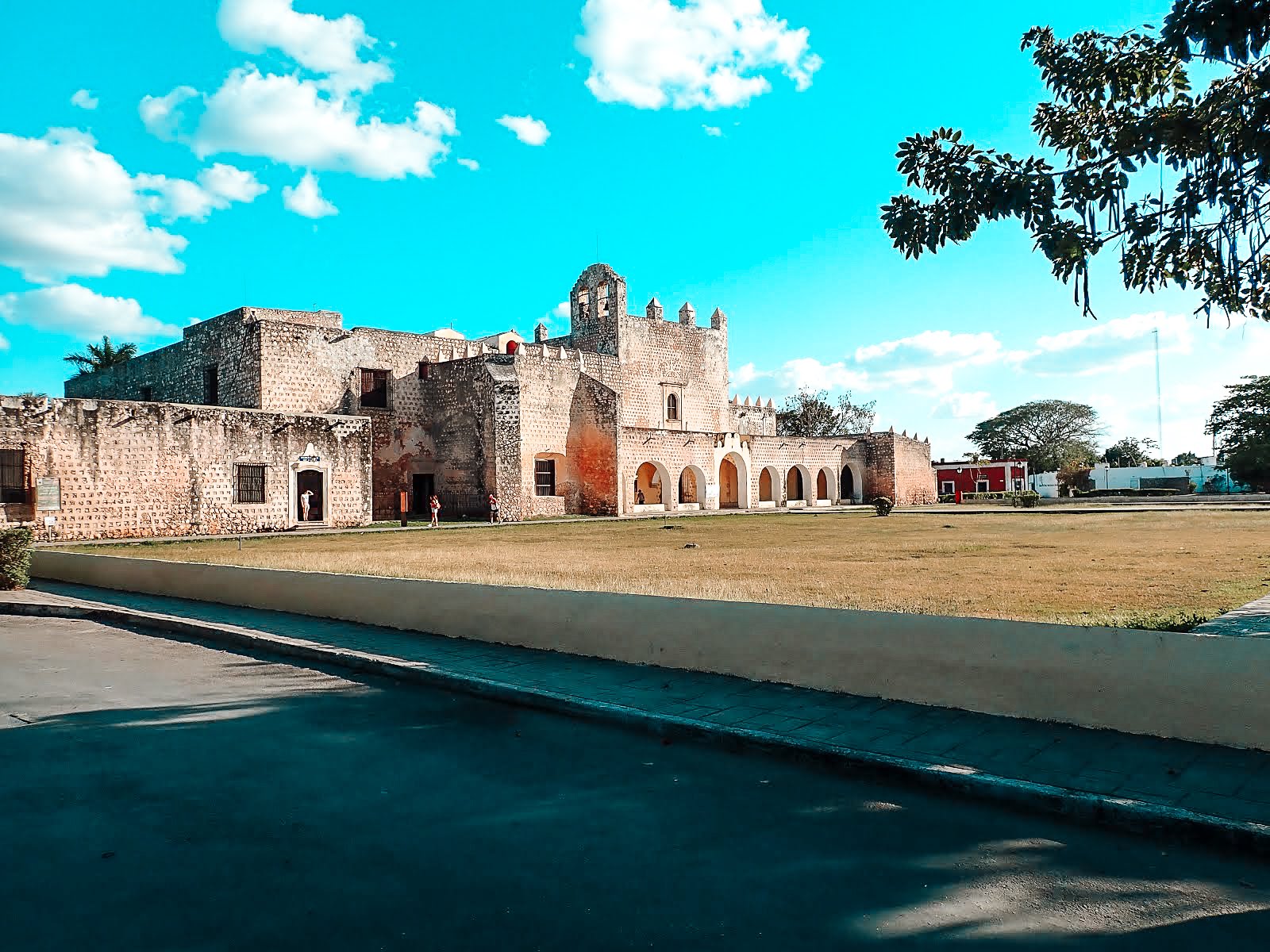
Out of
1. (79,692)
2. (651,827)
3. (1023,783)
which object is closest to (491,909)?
(651,827)

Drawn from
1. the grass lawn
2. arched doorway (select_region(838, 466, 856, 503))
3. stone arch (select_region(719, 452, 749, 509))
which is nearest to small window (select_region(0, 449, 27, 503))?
the grass lawn

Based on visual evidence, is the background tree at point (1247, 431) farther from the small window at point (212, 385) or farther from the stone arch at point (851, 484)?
the small window at point (212, 385)

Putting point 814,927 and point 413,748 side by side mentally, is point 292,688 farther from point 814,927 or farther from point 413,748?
point 814,927

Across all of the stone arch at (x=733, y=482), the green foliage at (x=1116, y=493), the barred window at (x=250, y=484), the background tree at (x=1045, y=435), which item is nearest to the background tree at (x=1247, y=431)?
the green foliage at (x=1116, y=493)

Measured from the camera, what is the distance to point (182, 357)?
1335 inches

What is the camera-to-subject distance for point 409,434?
34.3 metres

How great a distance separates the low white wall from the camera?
15.0 feet

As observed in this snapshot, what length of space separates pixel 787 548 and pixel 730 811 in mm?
13606

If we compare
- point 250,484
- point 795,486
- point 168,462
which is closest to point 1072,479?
point 795,486

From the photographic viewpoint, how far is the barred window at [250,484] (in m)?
26.6

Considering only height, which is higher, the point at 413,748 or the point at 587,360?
the point at 587,360

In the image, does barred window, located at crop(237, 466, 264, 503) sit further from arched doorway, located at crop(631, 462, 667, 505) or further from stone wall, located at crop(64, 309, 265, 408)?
arched doorway, located at crop(631, 462, 667, 505)

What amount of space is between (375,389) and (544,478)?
7.36 meters

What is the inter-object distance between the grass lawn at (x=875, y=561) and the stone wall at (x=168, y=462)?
3.98 metres
